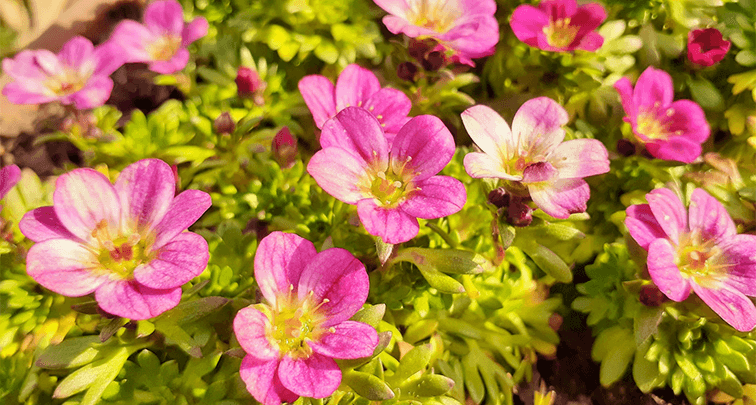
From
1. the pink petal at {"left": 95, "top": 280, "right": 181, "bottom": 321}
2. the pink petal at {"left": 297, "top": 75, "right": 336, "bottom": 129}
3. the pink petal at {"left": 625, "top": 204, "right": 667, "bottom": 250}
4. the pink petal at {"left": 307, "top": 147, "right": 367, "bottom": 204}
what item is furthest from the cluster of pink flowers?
the pink petal at {"left": 625, "top": 204, "right": 667, "bottom": 250}

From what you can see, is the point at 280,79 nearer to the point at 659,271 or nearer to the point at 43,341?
the point at 43,341

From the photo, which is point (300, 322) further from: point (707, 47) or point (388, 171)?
point (707, 47)

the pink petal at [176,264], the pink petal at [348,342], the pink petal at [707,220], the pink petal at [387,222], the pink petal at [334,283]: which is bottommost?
the pink petal at [707,220]

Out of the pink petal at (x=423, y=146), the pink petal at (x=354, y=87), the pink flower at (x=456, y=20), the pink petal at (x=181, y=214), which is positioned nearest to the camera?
the pink petal at (x=181, y=214)

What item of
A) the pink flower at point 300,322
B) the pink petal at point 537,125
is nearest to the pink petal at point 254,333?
the pink flower at point 300,322

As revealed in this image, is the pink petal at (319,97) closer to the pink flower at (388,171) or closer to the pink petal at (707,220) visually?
the pink flower at (388,171)
